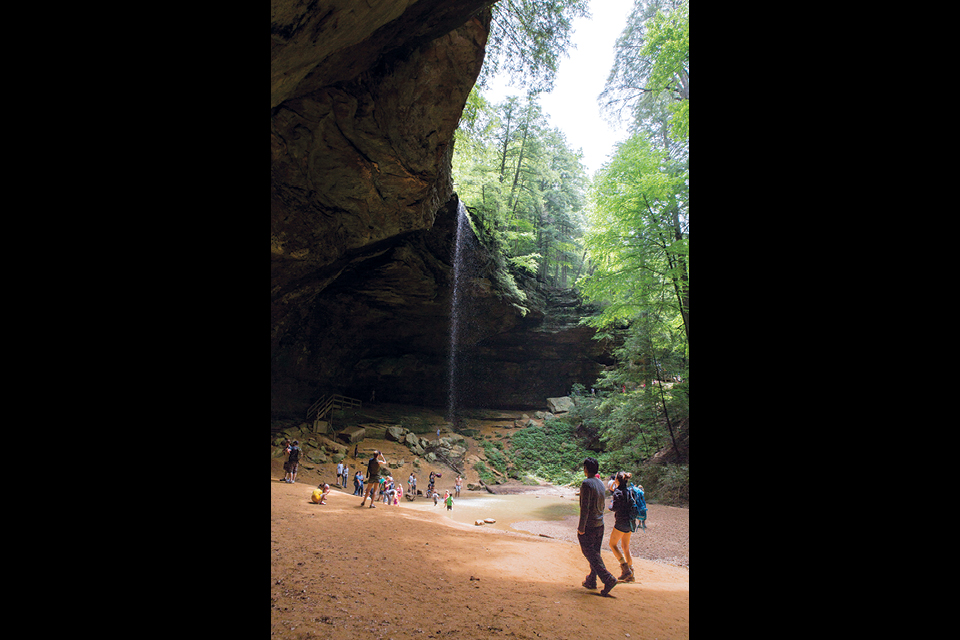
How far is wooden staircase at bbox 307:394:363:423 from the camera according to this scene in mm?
17297

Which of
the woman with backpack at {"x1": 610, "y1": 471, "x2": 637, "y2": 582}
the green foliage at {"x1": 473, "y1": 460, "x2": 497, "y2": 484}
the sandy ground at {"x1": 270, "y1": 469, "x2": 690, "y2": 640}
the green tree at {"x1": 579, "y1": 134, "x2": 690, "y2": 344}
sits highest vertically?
the green tree at {"x1": 579, "y1": 134, "x2": 690, "y2": 344}

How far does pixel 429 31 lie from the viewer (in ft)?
26.2

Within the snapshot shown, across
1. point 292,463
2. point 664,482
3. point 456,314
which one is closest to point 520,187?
point 456,314

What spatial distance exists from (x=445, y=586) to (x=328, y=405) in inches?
596

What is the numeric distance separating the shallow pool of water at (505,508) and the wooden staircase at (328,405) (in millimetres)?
7562

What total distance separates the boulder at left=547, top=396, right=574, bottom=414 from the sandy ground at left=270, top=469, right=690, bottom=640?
14127mm

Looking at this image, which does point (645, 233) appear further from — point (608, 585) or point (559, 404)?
point (559, 404)

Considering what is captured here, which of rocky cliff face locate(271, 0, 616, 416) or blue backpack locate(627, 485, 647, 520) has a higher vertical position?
rocky cliff face locate(271, 0, 616, 416)

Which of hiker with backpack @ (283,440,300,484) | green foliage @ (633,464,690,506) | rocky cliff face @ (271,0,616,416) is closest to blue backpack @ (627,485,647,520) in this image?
green foliage @ (633,464,690,506)

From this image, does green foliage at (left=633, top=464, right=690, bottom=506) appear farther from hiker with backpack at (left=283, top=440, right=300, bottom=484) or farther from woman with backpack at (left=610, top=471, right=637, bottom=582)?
hiker with backpack at (left=283, top=440, right=300, bottom=484)

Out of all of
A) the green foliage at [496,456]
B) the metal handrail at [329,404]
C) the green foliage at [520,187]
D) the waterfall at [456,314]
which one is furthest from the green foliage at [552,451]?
the metal handrail at [329,404]
